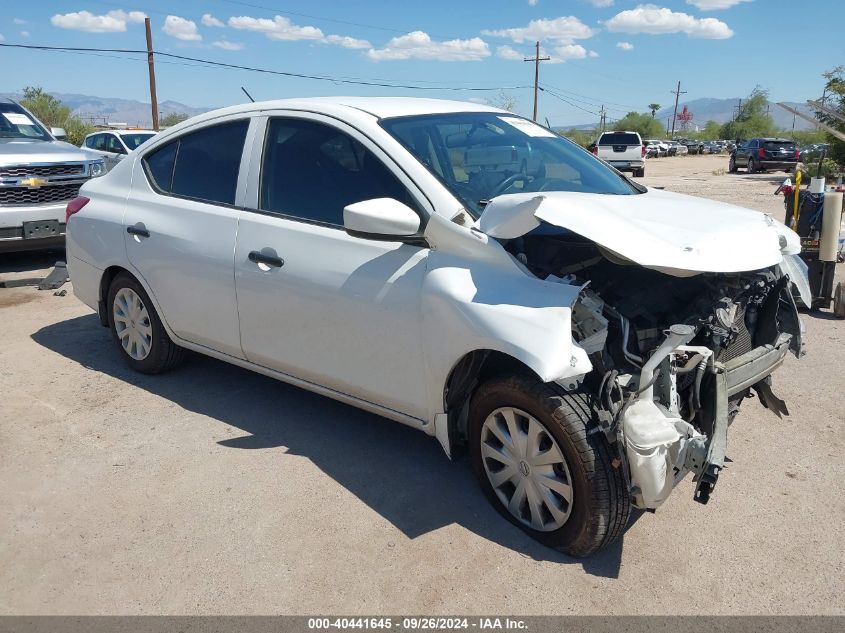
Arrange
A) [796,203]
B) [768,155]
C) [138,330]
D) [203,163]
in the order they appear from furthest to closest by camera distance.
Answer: [768,155], [796,203], [138,330], [203,163]

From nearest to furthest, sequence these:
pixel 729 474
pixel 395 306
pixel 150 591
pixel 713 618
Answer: pixel 713 618
pixel 150 591
pixel 395 306
pixel 729 474

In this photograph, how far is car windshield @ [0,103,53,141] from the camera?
960 cm

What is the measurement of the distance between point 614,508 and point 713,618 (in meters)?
0.51

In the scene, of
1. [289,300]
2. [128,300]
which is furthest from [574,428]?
[128,300]

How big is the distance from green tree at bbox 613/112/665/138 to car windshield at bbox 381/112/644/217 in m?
99.0

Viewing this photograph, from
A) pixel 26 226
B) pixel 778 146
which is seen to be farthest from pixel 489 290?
pixel 778 146

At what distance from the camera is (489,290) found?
→ 9.72 feet

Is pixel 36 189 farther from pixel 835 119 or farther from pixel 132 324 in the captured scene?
pixel 835 119

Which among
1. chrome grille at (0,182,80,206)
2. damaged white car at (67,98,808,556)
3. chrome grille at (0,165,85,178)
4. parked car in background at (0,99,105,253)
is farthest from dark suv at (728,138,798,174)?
damaged white car at (67,98,808,556)

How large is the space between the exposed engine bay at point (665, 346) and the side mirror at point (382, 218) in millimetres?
443

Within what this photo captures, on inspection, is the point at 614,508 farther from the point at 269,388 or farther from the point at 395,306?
the point at 269,388

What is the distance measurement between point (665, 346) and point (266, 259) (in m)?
2.07

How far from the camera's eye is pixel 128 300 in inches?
190

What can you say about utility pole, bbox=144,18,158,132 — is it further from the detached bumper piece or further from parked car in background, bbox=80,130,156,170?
the detached bumper piece
